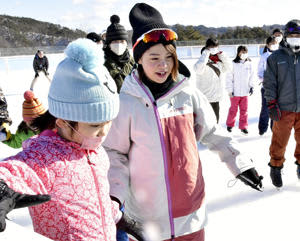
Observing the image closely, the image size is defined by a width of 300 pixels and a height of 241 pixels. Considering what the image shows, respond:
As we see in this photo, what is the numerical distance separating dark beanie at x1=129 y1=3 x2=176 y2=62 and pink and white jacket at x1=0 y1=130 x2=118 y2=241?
0.72 m

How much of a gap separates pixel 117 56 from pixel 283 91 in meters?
1.82

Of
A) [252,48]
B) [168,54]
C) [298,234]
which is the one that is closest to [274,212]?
[298,234]

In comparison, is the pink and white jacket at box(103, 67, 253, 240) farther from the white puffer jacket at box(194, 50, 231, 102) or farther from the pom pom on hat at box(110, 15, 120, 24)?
the white puffer jacket at box(194, 50, 231, 102)

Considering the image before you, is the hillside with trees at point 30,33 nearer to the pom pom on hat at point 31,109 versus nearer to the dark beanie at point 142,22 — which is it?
the pom pom on hat at point 31,109

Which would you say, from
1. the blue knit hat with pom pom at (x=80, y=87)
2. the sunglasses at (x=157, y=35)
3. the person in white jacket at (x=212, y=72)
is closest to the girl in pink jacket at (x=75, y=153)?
the blue knit hat with pom pom at (x=80, y=87)

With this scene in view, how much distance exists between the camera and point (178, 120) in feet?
5.10

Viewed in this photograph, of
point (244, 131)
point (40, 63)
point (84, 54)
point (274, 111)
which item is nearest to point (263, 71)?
point (244, 131)

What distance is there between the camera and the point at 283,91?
3.12 meters

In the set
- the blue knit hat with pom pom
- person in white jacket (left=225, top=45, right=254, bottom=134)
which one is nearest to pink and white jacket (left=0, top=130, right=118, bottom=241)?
the blue knit hat with pom pom

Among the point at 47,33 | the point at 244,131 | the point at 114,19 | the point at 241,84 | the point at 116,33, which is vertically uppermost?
the point at 47,33

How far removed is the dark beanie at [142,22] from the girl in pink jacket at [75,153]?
551mm

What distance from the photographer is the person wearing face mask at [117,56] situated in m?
3.48

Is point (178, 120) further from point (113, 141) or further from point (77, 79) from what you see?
point (77, 79)

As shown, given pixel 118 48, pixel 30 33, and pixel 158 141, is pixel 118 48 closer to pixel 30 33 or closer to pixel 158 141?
pixel 158 141
